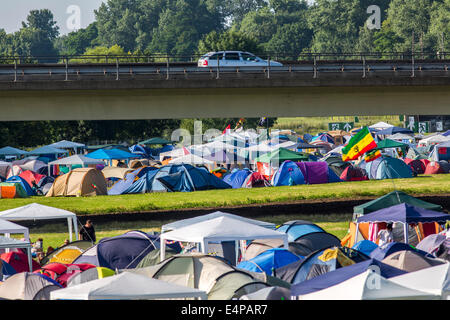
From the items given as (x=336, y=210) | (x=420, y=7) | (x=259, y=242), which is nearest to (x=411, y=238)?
(x=259, y=242)

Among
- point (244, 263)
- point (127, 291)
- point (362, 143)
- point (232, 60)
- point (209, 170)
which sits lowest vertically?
point (209, 170)

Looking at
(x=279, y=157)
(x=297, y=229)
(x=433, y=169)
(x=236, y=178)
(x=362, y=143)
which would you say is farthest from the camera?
(x=433, y=169)

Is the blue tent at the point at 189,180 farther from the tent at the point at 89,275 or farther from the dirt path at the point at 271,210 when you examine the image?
the tent at the point at 89,275

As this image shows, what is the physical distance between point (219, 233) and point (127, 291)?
560cm

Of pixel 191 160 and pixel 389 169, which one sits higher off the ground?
pixel 191 160

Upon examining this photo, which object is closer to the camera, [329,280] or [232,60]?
[329,280]

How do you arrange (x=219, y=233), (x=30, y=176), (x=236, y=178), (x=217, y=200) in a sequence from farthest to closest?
(x=30, y=176) < (x=236, y=178) < (x=217, y=200) < (x=219, y=233)

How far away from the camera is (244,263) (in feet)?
52.7

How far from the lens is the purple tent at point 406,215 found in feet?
64.8

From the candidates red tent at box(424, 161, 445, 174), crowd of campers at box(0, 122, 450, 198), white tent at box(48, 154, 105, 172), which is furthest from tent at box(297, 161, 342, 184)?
white tent at box(48, 154, 105, 172)

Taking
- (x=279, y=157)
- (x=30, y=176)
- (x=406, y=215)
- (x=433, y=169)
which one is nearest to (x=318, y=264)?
(x=406, y=215)

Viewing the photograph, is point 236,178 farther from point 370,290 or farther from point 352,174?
point 370,290

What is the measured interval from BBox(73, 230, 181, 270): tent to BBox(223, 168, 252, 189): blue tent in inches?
813
